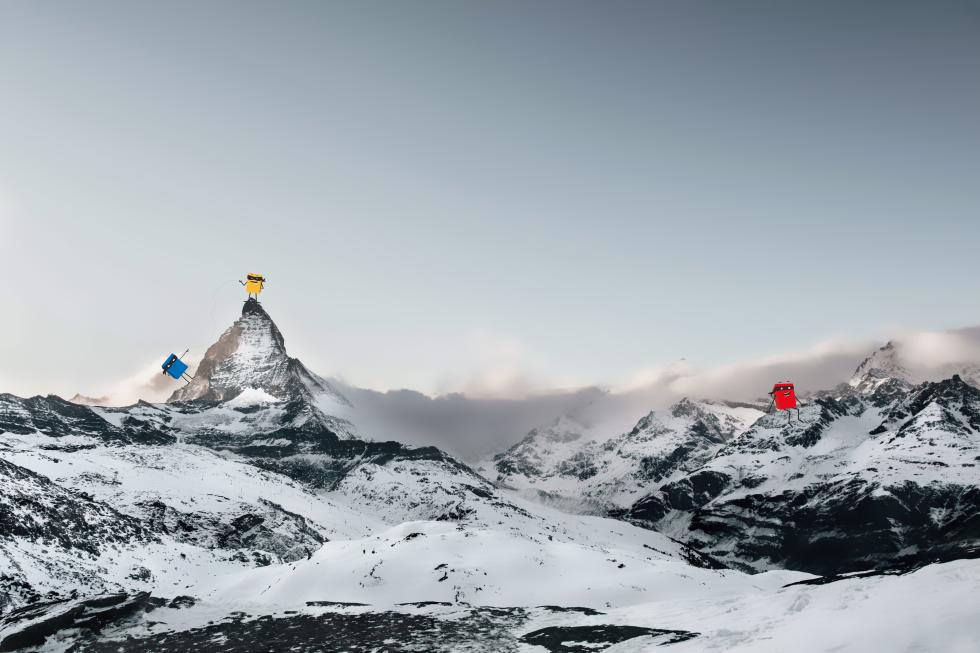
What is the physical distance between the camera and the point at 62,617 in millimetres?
31031

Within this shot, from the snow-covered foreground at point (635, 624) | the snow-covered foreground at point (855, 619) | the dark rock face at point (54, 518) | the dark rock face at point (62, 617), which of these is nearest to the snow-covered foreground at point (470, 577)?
the snow-covered foreground at point (635, 624)

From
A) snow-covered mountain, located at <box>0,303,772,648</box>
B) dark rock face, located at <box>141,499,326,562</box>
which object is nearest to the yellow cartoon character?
snow-covered mountain, located at <box>0,303,772,648</box>

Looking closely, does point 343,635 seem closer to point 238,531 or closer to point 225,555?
point 225,555

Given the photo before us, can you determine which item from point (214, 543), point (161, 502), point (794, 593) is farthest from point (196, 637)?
point (161, 502)

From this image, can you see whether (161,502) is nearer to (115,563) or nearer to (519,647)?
(115,563)

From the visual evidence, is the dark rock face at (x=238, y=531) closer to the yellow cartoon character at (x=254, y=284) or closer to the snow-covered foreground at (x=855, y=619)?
the yellow cartoon character at (x=254, y=284)

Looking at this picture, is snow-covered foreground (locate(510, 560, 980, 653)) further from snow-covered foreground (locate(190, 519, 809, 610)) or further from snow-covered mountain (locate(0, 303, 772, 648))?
snow-covered mountain (locate(0, 303, 772, 648))

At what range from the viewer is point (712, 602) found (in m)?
27.7

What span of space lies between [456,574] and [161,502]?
98066 millimetres

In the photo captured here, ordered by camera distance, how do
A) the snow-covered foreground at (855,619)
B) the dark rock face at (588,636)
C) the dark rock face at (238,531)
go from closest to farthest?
the snow-covered foreground at (855,619)
the dark rock face at (588,636)
the dark rock face at (238,531)

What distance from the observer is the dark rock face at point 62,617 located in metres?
29.2

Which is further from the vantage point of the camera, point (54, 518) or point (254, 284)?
point (54, 518)

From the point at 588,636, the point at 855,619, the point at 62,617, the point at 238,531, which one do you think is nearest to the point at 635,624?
the point at 588,636

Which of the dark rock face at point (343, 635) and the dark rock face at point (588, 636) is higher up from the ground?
the dark rock face at point (343, 635)
